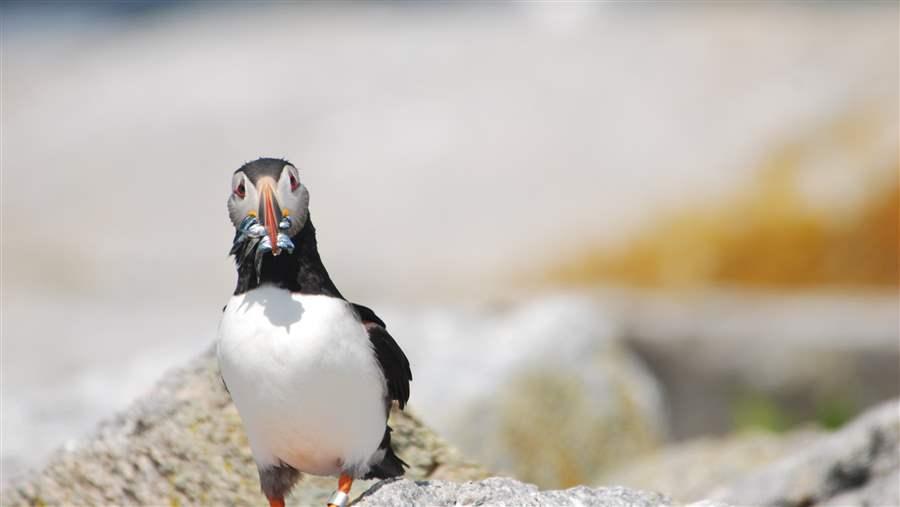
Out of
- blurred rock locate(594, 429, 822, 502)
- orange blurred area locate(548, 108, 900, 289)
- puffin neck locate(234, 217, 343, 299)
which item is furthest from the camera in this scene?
orange blurred area locate(548, 108, 900, 289)

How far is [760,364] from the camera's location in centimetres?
1142

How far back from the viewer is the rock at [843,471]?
20.3 feet

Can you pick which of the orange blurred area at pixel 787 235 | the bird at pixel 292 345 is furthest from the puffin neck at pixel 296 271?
the orange blurred area at pixel 787 235

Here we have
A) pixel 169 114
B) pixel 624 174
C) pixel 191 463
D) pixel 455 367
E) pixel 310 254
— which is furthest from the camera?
pixel 169 114

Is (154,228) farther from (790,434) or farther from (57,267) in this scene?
(790,434)

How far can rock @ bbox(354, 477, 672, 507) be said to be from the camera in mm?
4125

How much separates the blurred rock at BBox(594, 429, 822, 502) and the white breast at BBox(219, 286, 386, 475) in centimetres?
363

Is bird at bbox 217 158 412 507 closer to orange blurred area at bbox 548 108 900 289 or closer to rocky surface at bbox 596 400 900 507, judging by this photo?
rocky surface at bbox 596 400 900 507

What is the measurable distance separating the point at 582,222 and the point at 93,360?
7.54m

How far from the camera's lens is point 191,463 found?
5324 mm

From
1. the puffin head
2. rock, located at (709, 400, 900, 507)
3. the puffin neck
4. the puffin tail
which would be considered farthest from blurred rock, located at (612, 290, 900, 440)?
the puffin head

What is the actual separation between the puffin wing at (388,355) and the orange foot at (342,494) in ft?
1.04

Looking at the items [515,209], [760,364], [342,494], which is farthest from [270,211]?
[515,209]

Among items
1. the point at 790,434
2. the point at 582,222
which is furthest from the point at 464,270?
the point at 790,434
